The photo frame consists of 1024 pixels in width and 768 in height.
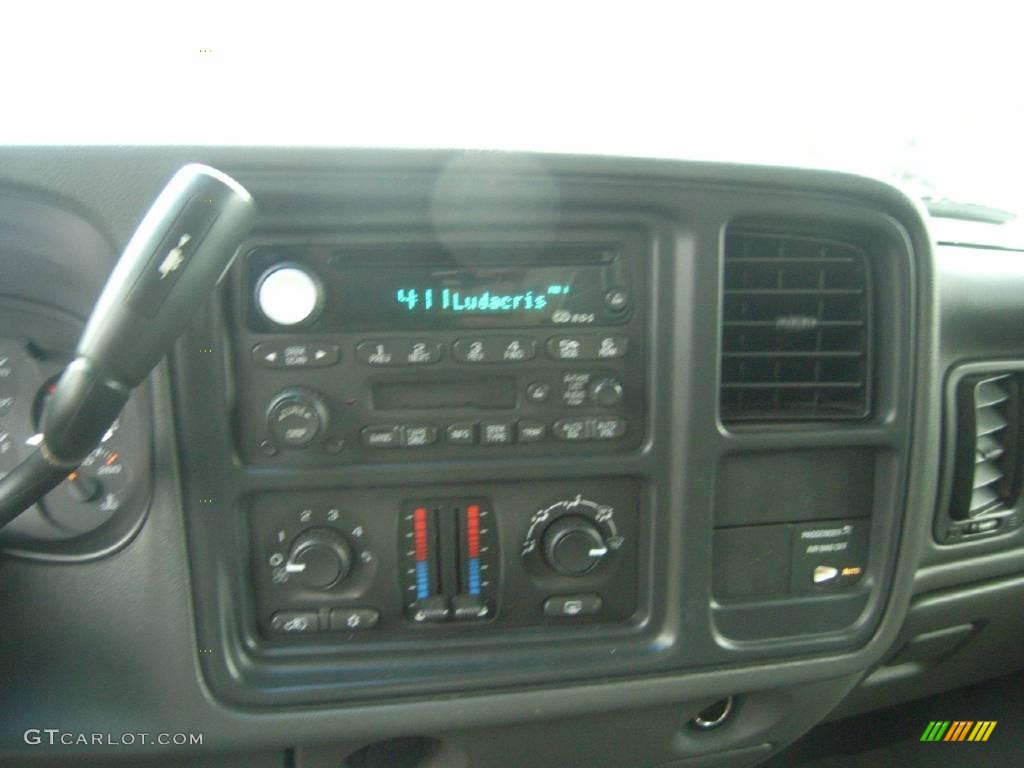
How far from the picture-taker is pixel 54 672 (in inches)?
43.6

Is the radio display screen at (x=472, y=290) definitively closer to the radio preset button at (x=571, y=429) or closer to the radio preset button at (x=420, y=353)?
the radio preset button at (x=420, y=353)

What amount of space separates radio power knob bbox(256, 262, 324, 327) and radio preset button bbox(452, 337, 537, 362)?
182 millimetres

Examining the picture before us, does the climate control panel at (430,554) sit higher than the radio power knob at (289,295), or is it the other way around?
the radio power knob at (289,295)

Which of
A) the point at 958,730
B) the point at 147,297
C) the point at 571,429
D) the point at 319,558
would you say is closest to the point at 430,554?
the point at 319,558

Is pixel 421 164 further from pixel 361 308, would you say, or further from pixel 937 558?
pixel 937 558

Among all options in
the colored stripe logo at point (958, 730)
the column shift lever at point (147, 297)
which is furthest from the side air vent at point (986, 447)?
the column shift lever at point (147, 297)

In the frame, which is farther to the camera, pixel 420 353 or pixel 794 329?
pixel 794 329

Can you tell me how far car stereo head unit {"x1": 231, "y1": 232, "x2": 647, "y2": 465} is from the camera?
3.41 ft

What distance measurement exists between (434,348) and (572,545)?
1.06ft

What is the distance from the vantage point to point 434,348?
106 centimetres

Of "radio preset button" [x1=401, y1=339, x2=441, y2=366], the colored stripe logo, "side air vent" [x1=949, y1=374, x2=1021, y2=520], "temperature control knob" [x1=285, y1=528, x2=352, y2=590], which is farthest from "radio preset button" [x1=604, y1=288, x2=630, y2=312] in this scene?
the colored stripe logo

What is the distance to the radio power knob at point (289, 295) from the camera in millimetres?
1028

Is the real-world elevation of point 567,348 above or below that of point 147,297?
below

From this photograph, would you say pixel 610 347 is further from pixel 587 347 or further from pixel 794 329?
pixel 794 329
